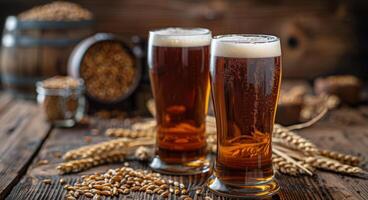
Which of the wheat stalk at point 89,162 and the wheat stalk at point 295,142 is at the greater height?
the wheat stalk at point 295,142

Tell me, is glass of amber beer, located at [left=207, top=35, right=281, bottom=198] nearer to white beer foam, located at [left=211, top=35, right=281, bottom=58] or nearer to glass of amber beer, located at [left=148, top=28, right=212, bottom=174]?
white beer foam, located at [left=211, top=35, right=281, bottom=58]

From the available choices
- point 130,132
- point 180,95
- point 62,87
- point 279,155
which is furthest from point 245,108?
point 62,87

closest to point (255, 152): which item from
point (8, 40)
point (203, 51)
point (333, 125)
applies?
point (203, 51)

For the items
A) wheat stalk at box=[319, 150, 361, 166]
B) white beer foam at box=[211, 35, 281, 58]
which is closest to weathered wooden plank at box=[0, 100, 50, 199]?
white beer foam at box=[211, 35, 281, 58]

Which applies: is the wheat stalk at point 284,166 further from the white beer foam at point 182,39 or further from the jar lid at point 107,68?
the jar lid at point 107,68

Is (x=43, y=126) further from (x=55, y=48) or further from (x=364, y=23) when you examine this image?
(x=364, y=23)

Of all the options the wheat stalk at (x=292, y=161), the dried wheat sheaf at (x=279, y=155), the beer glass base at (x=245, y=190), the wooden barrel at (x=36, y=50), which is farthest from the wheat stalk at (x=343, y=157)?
the wooden barrel at (x=36, y=50)

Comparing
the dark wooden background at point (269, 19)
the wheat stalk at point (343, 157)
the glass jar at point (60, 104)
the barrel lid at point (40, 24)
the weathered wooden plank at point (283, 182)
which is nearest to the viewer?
the weathered wooden plank at point (283, 182)

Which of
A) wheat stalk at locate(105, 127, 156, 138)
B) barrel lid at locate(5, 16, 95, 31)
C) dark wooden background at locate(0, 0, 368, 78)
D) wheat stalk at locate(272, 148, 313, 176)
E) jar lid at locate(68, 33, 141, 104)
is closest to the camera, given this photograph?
wheat stalk at locate(272, 148, 313, 176)
